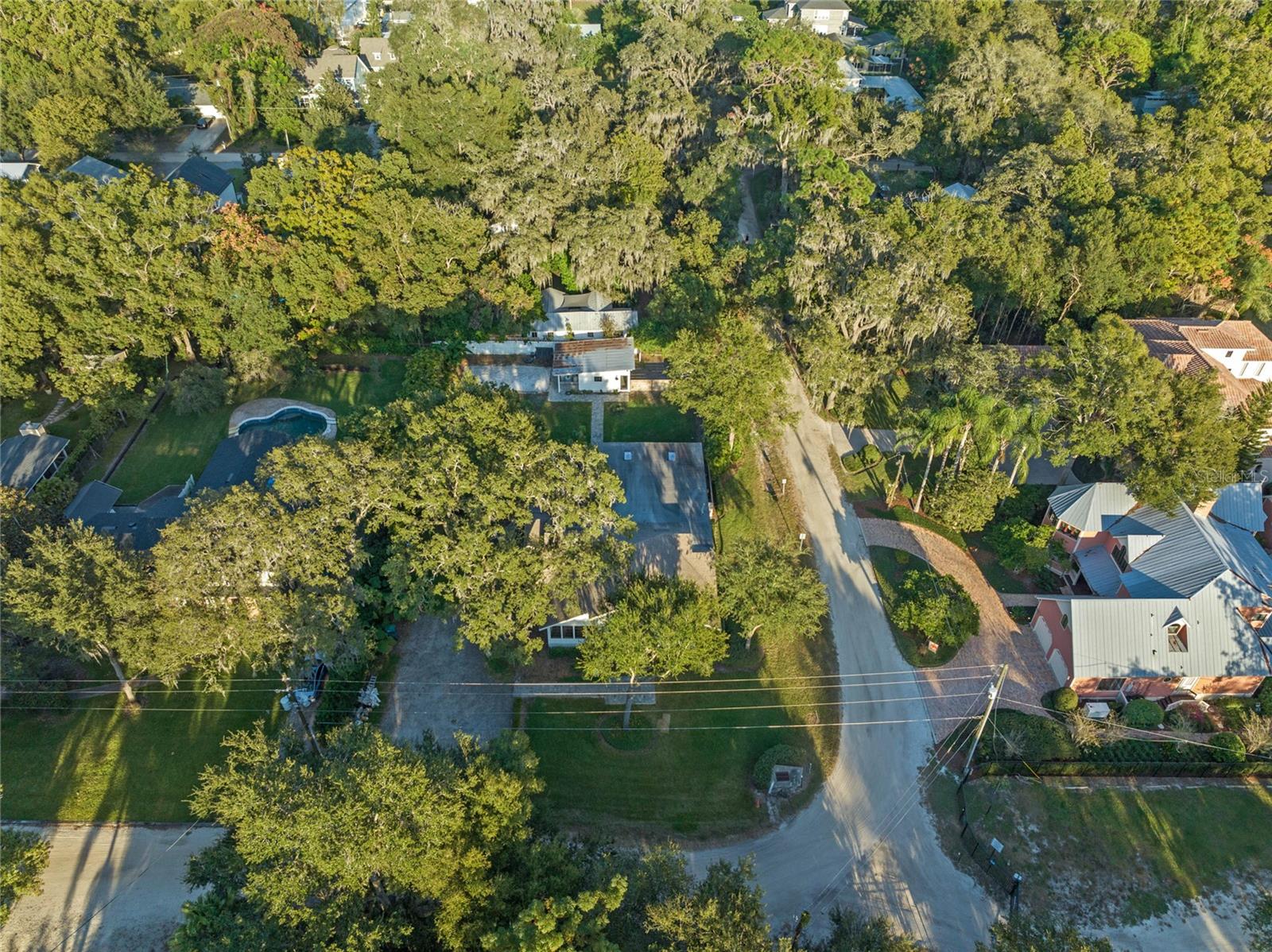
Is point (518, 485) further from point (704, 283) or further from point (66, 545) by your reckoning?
point (704, 283)

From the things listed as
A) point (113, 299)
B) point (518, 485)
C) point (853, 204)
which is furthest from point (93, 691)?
point (853, 204)

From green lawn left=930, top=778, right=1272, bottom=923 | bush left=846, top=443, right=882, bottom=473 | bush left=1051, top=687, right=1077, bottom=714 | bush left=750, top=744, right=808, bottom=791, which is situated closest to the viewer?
green lawn left=930, top=778, right=1272, bottom=923

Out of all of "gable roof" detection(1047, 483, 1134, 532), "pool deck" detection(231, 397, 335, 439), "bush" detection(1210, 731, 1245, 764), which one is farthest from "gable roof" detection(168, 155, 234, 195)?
"bush" detection(1210, 731, 1245, 764)

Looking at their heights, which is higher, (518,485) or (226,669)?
(518,485)

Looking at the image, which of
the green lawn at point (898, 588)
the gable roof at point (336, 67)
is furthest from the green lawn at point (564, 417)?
the gable roof at point (336, 67)

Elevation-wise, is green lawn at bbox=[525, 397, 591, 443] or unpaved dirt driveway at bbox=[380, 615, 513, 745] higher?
unpaved dirt driveway at bbox=[380, 615, 513, 745]

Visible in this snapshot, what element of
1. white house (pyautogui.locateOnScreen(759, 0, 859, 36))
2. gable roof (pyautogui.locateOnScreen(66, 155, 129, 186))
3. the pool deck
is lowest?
the pool deck

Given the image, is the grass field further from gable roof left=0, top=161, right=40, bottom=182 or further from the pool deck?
gable roof left=0, top=161, right=40, bottom=182
